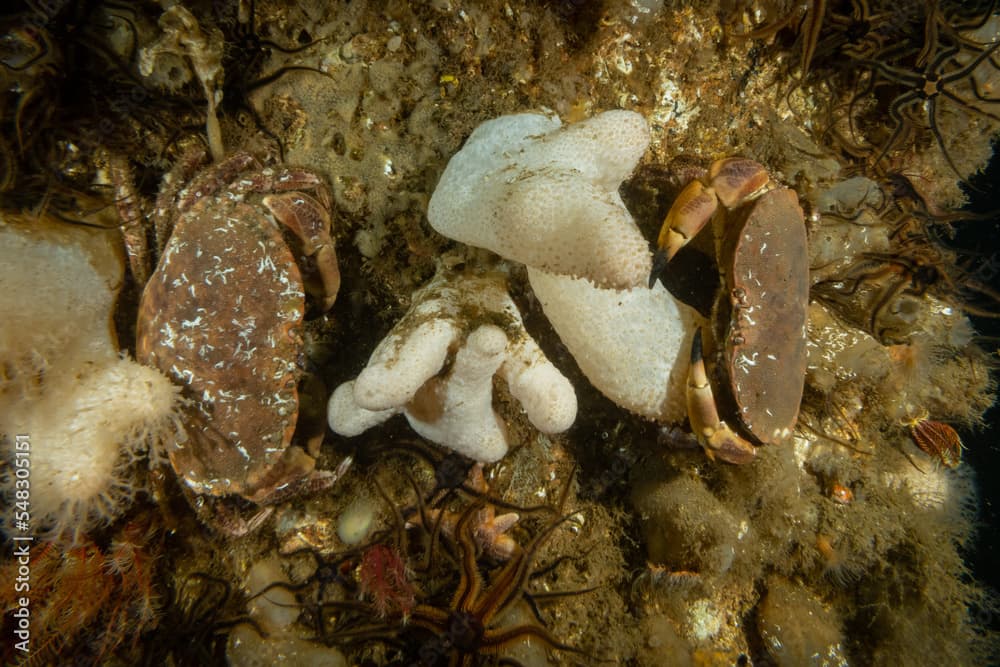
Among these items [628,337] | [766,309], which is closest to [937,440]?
[766,309]

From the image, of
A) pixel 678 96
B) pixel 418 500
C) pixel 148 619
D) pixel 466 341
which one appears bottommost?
pixel 148 619

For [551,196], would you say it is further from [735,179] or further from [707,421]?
[707,421]

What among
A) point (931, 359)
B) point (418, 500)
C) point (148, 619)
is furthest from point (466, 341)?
point (931, 359)

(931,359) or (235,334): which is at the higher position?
(235,334)

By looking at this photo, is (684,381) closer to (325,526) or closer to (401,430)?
(401,430)

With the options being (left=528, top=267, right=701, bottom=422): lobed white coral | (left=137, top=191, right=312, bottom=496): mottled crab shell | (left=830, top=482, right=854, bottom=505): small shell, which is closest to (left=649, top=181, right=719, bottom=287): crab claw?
(left=528, top=267, right=701, bottom=422): lobed white coral
